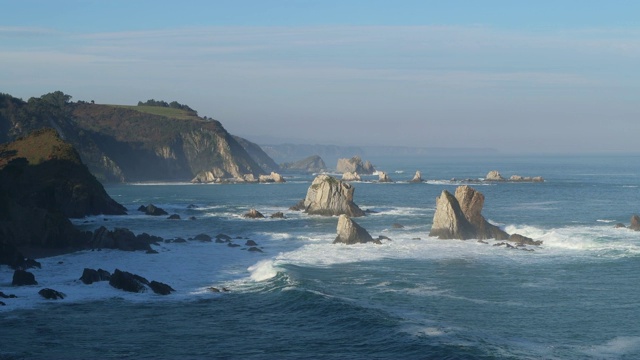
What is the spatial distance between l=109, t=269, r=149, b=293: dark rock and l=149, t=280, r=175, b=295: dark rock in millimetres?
606

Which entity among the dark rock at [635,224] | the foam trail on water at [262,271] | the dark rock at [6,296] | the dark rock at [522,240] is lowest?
the dark rock at [6,296]

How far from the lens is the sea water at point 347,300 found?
3319 centimetres

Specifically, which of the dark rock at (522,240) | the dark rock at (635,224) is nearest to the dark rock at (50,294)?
the dark rock at (522,240)

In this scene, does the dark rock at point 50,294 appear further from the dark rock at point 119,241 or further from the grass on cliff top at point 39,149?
the grass on cliff top at point 39,149

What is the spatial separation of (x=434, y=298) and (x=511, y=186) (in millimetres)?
104826

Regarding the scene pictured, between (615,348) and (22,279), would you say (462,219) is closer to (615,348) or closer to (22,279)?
(615,348)

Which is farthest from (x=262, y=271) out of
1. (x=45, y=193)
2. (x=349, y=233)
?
(x=45, y=193)

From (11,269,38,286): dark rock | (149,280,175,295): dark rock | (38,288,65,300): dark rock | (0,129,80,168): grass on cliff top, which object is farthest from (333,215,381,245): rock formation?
Result: (0,129,80,168): grass on cliff top

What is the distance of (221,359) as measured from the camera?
31.5 meters

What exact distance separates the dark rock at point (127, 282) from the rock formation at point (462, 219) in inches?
1192

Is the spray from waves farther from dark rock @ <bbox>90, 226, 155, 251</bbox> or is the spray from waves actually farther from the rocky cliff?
the rocky cliff

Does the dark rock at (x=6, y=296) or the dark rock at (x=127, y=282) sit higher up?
the dark rock at (x=127, y=282)

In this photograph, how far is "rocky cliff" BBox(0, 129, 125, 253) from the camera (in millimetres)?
61469

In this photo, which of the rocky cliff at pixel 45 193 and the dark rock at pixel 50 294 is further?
the rocky cliff at pixel 45 193
